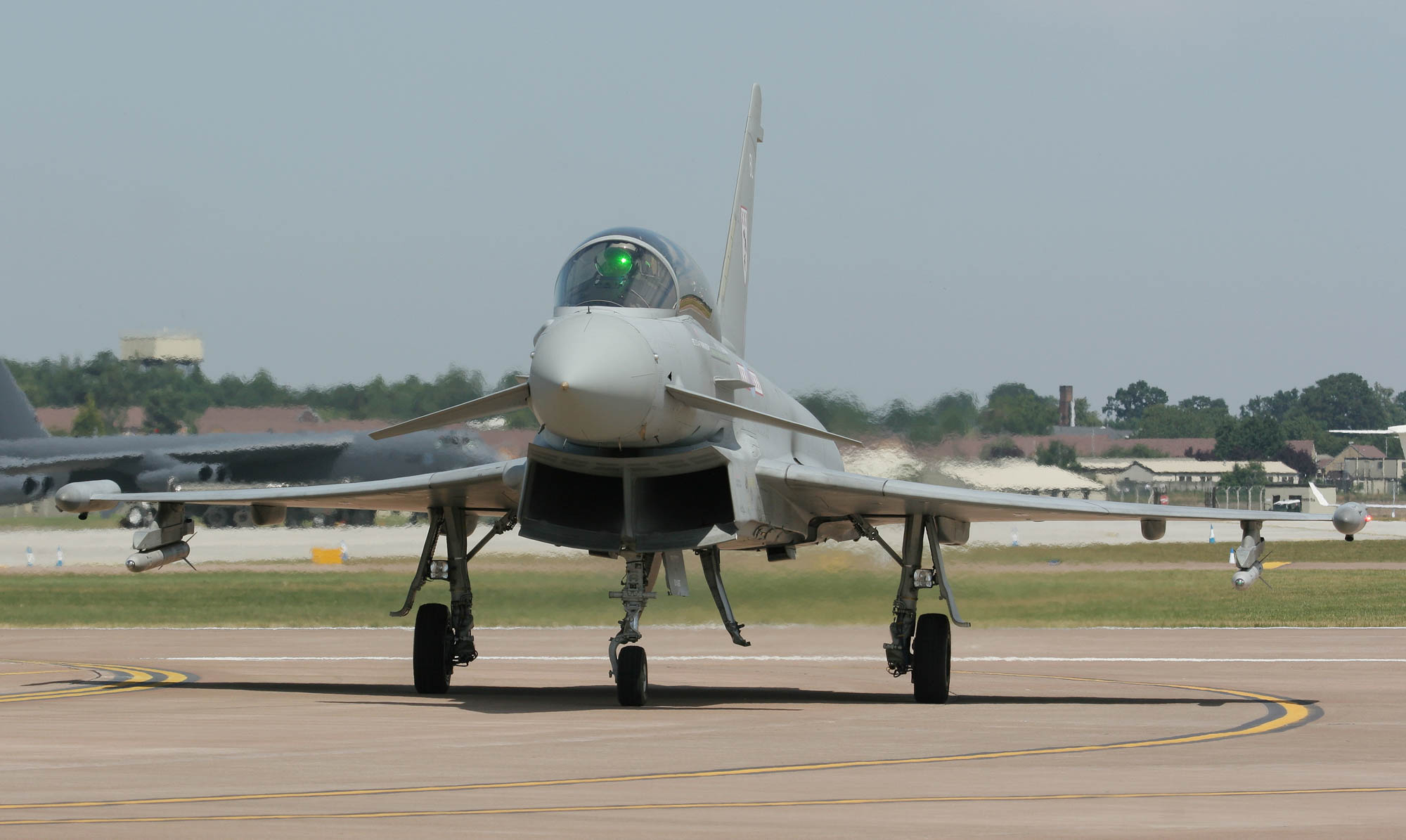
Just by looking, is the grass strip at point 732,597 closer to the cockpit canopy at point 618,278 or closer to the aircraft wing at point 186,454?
the aircraft wing at point 186,454

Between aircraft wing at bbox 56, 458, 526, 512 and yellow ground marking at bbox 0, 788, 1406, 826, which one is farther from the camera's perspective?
aircraft wing at bbox 56, 458, 526, 512

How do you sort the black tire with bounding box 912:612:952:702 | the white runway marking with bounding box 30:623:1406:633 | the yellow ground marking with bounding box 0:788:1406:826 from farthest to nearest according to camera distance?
1. the white runway marking with bounding box 30:623:1406:633
2. the black tire with bounding box 912:612:952:702
3. the yellow ground marking with bounding box 0:788:1406:826

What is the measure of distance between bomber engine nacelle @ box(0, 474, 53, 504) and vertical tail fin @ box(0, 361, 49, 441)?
128 cm

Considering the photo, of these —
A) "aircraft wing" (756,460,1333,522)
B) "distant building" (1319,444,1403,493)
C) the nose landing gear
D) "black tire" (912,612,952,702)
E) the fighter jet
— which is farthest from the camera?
"distant building" (1319,444,1403,493)

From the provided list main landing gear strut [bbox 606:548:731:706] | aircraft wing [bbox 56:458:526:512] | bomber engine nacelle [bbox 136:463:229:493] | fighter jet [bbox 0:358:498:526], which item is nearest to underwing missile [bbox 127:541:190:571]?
aircraft wing [bbox 56:458:526:512]

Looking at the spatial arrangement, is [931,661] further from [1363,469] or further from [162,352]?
[1363,469]

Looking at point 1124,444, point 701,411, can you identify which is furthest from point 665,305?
point 1124,444

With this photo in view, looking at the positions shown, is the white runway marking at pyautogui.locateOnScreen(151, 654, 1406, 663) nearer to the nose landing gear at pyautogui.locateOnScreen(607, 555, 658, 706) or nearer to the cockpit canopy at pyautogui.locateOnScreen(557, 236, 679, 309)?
the nose landing gear at pyautogui.locateOnScreen(607, 555, 658, 706)

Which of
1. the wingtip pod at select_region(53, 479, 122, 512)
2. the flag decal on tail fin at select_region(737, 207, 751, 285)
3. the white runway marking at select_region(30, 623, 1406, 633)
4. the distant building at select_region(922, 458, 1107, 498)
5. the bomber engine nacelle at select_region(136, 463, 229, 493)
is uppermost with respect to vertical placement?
the flag decal on tail fin at select_region(737, 207, 751, 285)

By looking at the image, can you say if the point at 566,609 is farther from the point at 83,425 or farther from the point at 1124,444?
the point at 83,425

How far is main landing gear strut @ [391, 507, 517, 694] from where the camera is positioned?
1574cm

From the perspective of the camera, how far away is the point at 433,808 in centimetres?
788

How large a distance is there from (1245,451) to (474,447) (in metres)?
35.9

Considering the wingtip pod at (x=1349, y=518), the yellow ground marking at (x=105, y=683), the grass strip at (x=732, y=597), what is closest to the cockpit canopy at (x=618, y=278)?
the wingtip pod at (x=1349, y=518)
